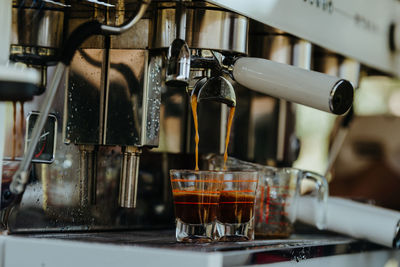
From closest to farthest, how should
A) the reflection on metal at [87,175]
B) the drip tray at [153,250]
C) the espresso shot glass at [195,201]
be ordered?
the drip tray at [153,250] < the espresso shot glass at [195,201] < the reflection on metal at [87,175]

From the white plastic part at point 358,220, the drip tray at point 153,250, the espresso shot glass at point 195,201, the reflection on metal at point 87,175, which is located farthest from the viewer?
the white plastic part at point 358,220

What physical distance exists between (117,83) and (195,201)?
0.19m

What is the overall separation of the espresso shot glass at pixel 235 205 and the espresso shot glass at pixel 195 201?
13 millimetres

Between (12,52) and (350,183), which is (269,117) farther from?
Result: (12,52)

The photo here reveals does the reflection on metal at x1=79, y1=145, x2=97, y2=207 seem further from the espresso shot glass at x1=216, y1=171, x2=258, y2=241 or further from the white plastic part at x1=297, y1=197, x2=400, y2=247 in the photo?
the white plastic part at x1=297, y1=197, x2=400, y2=247

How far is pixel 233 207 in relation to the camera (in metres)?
0.84

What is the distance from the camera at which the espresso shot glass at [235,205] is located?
0.84 meters

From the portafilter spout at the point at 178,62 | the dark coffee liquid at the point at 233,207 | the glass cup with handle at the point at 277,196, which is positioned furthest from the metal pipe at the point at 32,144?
the glass cup with handle at the point at 277,196

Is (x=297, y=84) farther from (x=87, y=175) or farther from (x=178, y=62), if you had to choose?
(x=87, y=175)

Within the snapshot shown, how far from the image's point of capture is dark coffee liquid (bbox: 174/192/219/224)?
82 centimetres

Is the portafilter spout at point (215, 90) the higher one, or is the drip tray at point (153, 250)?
the portafilter spout at point (215, 90)

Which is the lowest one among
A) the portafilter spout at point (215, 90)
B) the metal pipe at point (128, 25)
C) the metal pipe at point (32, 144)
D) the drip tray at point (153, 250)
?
the drip tray at point (153, 250)

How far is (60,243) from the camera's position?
76cm

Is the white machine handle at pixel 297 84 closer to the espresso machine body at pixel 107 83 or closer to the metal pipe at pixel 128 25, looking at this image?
the espresso machine body at pixel 107 83
